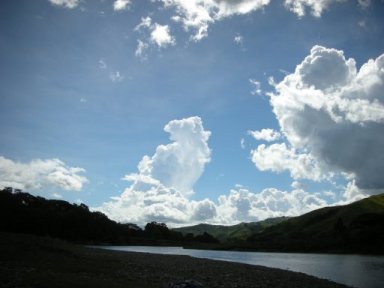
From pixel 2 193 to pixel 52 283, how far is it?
6256 inches

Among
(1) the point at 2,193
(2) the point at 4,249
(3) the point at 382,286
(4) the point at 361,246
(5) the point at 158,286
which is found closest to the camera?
(5) the point at 158,286

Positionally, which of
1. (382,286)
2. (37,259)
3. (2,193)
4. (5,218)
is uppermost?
(2,193)

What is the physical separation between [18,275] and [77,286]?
250 inches

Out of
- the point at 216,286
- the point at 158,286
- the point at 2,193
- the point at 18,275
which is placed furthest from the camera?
the point at 2,193

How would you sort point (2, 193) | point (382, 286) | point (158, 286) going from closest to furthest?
point (158, 286), point (382, 286), point (2, 193)

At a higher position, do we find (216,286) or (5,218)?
(5,218)

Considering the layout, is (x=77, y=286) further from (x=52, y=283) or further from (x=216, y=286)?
(x=216, y=286)

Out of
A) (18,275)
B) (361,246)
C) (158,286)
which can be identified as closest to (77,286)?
(18,275)

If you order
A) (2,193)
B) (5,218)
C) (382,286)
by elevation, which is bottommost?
(382,286)

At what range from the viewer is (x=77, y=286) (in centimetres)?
2962

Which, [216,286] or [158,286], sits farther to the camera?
[216,286]

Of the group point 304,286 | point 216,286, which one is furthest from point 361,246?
point 216,286

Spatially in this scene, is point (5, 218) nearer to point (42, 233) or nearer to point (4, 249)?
point (42, 233)

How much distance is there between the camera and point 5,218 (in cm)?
15438
